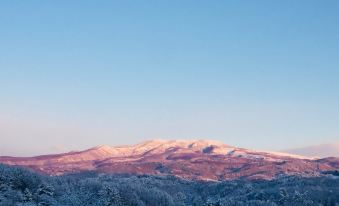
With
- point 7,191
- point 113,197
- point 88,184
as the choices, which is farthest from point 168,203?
point 7,191

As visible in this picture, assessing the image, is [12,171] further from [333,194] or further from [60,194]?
[333,194]

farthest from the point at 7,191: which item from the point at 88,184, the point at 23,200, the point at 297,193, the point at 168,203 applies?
the point at 297,193

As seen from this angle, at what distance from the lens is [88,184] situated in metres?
91.1

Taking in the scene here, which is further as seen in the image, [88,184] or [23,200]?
[88,184]

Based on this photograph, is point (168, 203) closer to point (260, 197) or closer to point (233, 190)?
point (260, 197)

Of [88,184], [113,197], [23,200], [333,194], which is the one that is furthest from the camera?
[333,194]

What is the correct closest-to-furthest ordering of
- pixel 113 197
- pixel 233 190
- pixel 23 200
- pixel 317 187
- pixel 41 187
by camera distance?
pixel 23 200
pixel 41 187
pixel 113 197
pixel 317 187
pixel 233 190

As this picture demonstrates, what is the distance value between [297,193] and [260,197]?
1319 centimetres

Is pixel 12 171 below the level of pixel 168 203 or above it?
above

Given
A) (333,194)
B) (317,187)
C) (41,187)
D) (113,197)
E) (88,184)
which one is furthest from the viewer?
(317,187)

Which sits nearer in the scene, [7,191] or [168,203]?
[7,191]

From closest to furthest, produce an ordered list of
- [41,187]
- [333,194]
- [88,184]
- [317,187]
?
[41,187]
[88,184]
[333,194]
[317,187]

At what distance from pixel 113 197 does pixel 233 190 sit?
426 ft

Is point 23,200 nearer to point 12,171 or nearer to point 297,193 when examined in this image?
point 12,171
